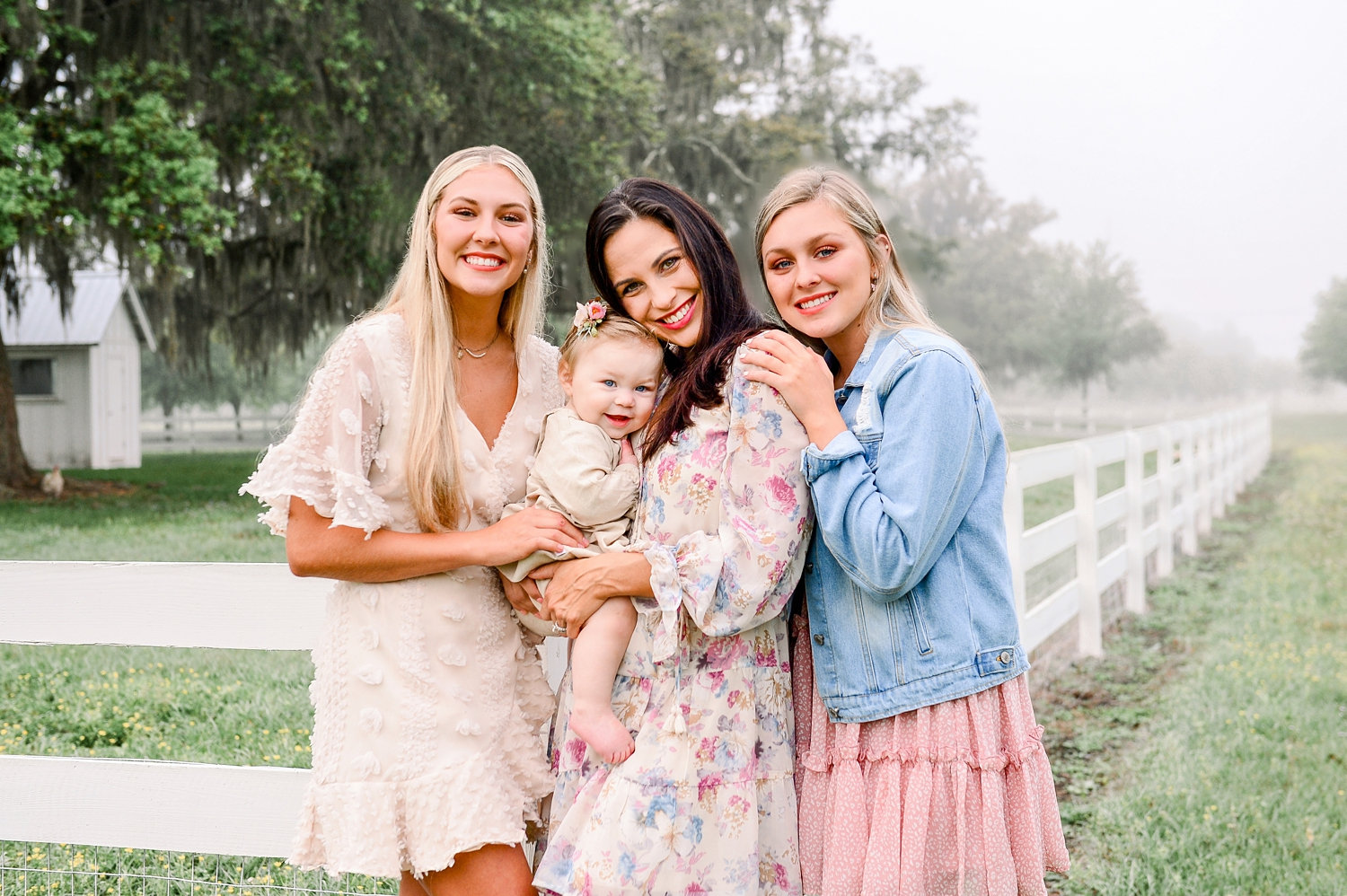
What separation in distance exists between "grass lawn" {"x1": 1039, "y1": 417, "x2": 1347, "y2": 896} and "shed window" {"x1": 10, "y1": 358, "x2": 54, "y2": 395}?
22.7m

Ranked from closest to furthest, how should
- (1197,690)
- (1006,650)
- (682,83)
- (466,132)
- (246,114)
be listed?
(1006,650)
(1197,690)
(246,114)
(466,132)
(682,83)

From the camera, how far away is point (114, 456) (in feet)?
76.2

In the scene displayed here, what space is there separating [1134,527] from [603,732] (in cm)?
721

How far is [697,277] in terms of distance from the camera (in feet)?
7.72

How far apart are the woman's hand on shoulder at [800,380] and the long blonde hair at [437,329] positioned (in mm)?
669

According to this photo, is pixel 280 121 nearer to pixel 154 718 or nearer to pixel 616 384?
pixel 154 718

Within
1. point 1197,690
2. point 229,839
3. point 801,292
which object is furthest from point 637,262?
point 1197,690

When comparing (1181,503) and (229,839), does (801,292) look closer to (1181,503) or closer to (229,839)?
(229,839)

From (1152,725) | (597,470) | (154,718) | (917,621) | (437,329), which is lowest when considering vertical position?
(1152,725)

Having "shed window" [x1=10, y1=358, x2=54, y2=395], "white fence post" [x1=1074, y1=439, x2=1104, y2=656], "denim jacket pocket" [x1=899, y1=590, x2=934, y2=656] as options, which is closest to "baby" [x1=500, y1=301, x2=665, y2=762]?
"denim jacket pocket" [x1=899, y1=590, x2=934, y2=656]

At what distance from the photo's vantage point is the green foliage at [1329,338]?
67.4 metres

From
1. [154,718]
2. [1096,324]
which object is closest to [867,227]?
[154,718]

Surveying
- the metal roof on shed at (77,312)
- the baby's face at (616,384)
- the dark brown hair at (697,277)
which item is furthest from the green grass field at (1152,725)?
the metal roof on shed at (77,312)

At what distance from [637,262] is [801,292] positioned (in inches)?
15.4
